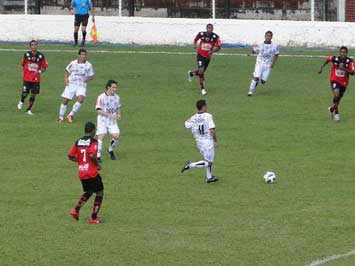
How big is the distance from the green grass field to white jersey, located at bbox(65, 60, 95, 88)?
1295 millimetres

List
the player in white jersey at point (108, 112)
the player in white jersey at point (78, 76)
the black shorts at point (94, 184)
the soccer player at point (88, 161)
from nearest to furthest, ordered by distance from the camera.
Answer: the soccer player at point (88, 161)
the black shorts at point (94, 184)
the player in white jersey at point (108, 112)
the player in white jersey at point (78, 76)

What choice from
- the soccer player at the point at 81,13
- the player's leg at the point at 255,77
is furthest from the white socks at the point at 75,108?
the soccer player at the point at 81,13

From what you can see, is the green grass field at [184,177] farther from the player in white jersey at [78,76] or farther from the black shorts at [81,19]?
the black shorts at [81,19]

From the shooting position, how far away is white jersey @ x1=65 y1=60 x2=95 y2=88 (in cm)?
3256

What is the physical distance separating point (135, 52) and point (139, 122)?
505 inches

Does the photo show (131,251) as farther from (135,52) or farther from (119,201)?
(135,52)

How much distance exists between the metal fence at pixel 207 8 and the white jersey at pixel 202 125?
2328cm

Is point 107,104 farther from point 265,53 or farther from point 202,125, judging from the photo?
point 265,53

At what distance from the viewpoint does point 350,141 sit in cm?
3091

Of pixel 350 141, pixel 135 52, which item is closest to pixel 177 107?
pixel 350 141

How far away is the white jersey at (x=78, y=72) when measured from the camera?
3256 centimetres

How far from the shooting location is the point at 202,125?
2512 centimetres

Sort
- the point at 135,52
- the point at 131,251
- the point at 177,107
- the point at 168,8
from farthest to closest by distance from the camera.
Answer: the point at 168,8 < the point at 135,52 < the point at 177,107 < the point at 131,251

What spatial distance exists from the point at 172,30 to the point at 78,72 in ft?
53.6
